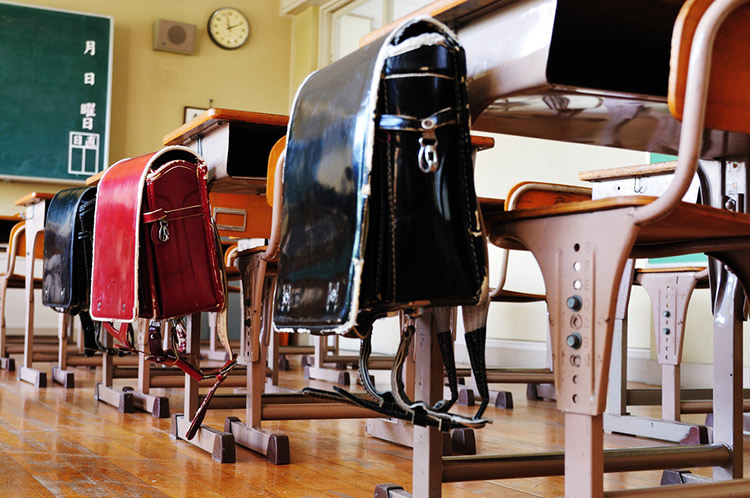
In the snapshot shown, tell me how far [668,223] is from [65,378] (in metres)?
2.98

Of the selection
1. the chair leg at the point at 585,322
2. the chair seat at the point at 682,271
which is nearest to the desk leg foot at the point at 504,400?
the chair seat at the point at 682,271

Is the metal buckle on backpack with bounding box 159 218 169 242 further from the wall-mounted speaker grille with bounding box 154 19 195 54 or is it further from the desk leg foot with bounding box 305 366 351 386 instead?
the wall-mounted speaker grille with bounding box 154 19 195 54

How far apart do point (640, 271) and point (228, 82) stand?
5.18 metres

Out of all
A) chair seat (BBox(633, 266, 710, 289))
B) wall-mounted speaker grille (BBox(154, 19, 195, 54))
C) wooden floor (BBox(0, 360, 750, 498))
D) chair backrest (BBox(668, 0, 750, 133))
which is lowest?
wooden floor (BBox(0, 360, 750, 498))

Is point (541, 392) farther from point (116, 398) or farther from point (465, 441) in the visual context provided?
point (116, 398)

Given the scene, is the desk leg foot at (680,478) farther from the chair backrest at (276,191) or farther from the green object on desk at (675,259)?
the green object on desk at (675,259)

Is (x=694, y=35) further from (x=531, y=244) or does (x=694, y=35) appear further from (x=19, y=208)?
(x=19, y=208)

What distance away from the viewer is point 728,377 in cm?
170

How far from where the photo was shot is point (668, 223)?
46.4 inches

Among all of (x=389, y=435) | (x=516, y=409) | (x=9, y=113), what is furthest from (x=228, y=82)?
(x=389, y=435)

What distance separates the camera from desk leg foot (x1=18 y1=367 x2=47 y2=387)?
3.54 metres

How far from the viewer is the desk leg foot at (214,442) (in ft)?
6.53

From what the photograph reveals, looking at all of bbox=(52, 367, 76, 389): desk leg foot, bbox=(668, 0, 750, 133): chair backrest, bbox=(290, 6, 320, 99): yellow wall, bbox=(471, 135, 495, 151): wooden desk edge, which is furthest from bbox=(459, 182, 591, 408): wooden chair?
bbox=(290, 6, 320, 99): yellow wall

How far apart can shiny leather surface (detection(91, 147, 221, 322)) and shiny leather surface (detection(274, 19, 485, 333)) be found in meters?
0.90
